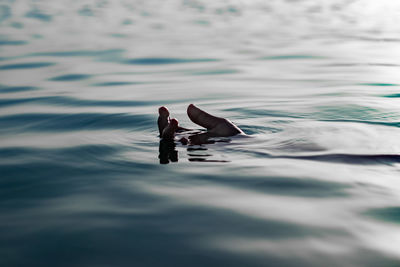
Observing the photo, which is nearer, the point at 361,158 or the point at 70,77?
the point at 361,158

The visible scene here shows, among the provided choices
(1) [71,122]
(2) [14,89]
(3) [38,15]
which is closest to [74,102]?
(1) [71,122]

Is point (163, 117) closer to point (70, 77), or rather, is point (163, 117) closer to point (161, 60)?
point (70, 77)

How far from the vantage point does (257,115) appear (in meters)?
6.77

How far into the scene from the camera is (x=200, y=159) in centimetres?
488

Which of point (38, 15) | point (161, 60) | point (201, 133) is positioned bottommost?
point (201, 133)

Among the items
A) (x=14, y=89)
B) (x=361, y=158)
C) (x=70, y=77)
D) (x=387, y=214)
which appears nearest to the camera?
(x=387, y=214)

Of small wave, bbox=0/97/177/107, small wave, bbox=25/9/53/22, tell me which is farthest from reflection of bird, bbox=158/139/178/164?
small wave, bbox=25/9/53/22

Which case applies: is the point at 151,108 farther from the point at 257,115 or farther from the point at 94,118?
the point at 257,115

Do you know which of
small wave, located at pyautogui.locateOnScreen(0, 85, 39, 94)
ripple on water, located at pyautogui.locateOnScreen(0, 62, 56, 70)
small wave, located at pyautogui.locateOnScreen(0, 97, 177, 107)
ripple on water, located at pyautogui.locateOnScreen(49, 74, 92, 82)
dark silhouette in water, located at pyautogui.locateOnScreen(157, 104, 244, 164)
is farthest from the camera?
ripple on water, located at pyautogui.locateOnScreen(0, 62, 56, 70)

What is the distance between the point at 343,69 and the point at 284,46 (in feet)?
9.87

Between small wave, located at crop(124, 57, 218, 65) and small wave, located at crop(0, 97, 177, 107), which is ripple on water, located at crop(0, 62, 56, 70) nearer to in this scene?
small wave, located at crop(124, 57, 218, 65)

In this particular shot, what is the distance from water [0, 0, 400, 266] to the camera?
3.22m

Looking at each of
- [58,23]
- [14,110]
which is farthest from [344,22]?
[14,110]

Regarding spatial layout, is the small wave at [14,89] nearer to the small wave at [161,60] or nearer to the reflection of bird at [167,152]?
the small wave at [161,60]
